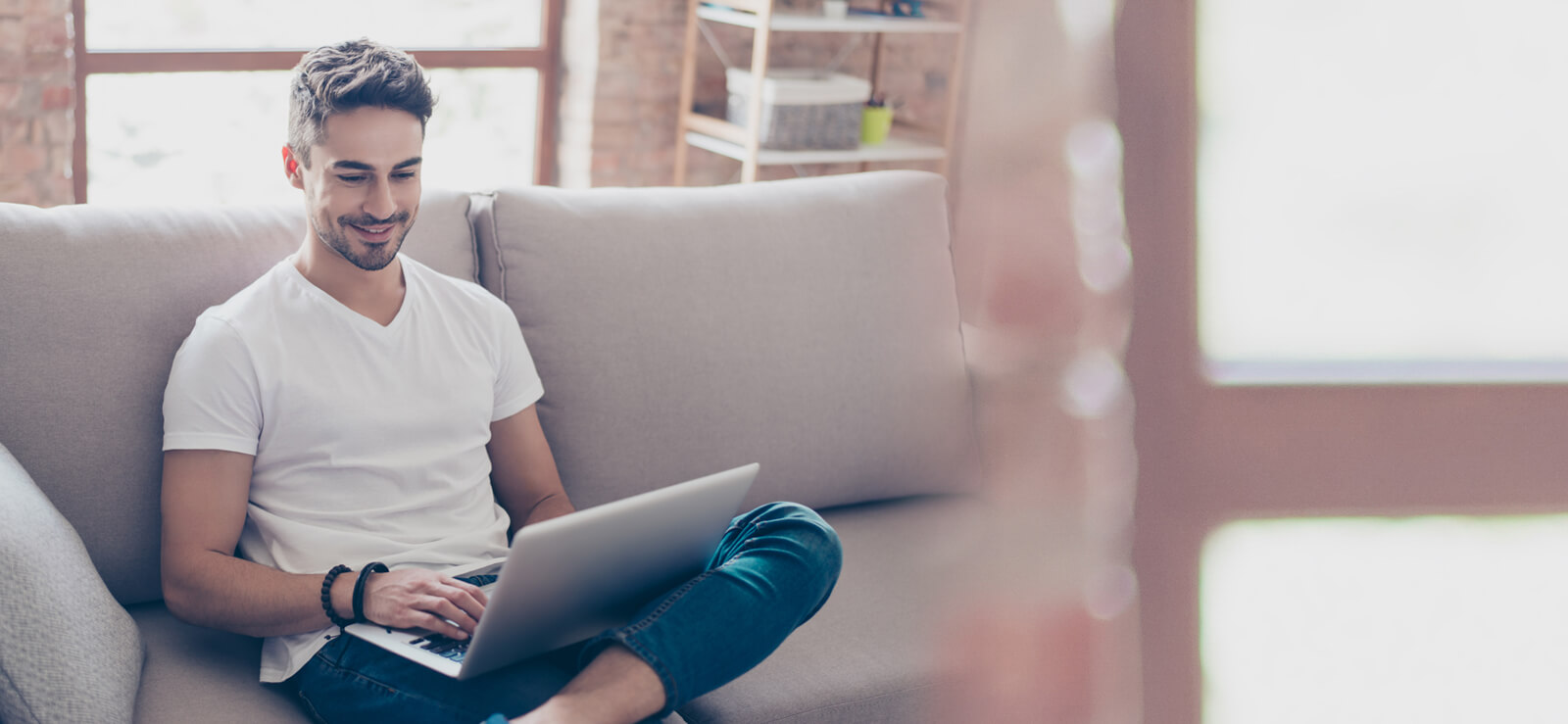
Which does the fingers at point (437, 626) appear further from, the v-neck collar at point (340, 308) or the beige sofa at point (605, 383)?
the v-neck collar at point (340, 308)

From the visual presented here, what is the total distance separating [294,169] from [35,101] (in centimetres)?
166

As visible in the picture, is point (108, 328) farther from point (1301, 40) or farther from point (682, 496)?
point (1301, 40)

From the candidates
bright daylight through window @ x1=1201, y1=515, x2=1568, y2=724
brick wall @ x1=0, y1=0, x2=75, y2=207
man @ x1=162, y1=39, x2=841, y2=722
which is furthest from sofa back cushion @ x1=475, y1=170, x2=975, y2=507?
brick wall @ x1=0, y1=0, x2=75, y2=207

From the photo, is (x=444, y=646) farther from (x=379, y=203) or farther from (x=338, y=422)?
(x=379, y=203)

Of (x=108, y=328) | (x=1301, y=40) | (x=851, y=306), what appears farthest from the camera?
(x=851, y=306)

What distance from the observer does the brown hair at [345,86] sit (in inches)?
51.6

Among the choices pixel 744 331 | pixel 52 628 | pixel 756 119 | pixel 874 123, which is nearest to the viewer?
pixel 52 628

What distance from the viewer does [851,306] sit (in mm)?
1768

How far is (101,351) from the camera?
4.28 feet

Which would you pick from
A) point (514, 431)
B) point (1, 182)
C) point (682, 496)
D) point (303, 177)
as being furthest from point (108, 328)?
point (1, 182)

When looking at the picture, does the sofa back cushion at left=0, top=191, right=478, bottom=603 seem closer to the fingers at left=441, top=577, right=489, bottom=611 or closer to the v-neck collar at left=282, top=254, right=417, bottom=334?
the v-neck collar at left=282, top=254, right=417, bottom=334

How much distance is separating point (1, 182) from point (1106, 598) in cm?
295

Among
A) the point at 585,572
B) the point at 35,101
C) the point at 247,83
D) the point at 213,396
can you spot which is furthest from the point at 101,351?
the point at 247,83

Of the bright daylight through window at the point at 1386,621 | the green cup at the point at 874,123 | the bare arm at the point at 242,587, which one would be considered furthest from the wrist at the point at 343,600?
the green cup at the point at 874,123
